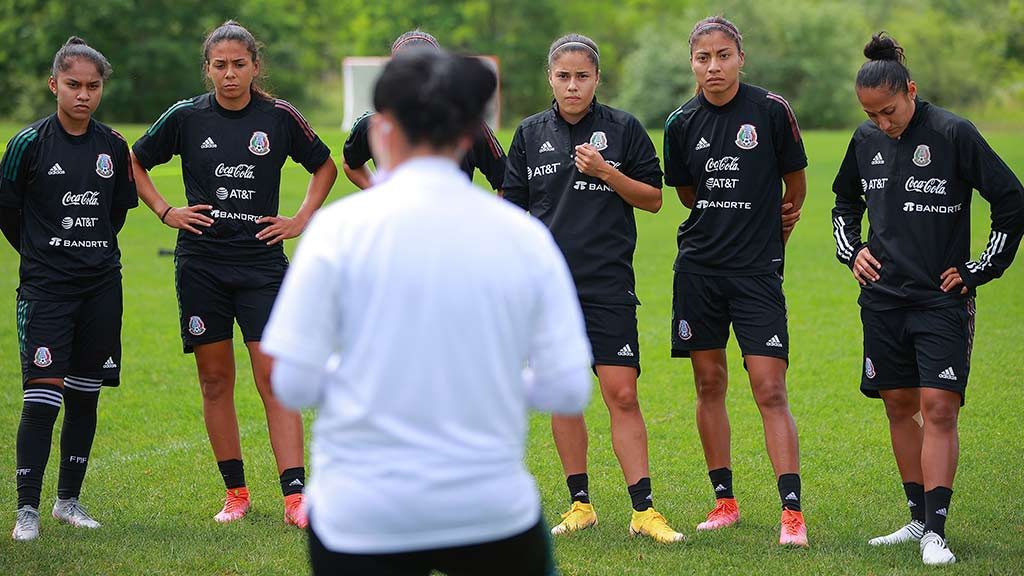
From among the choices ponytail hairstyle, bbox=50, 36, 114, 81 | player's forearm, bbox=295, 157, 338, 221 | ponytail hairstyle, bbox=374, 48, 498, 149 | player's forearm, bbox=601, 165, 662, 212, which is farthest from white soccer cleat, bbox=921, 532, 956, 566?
ponytail hairstyle, bbox=50, 36, 114, 81

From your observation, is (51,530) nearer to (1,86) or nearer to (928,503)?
(928,503)

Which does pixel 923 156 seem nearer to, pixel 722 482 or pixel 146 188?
pixel 722 482

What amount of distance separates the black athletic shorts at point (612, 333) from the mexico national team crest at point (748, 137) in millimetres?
985

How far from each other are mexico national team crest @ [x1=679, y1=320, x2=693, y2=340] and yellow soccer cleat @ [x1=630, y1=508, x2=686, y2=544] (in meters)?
0.90

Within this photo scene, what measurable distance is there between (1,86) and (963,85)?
152 feet

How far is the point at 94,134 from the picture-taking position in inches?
250

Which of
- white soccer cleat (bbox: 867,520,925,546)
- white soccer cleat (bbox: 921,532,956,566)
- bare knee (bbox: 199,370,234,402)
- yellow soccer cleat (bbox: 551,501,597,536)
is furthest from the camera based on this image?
bare knee (bbox: 199,370,234,402)

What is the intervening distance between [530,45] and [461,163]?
61635 mm

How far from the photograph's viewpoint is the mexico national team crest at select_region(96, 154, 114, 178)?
6305 mm

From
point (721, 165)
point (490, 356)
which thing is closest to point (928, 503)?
point (721, 165)

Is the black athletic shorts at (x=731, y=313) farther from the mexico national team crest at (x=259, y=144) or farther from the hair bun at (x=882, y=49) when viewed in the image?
the mexico national team crest at (x=259, y=144)

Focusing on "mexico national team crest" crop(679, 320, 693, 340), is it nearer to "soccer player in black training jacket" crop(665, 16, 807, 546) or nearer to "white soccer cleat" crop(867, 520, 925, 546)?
"soccer player in black training jacket" crop(665, 16, 807, 546)

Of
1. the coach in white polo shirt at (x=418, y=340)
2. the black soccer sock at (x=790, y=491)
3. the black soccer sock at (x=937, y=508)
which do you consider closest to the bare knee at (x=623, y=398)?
the black soccer sock at (x=790, y=491)

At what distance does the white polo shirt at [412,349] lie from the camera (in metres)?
2.80
